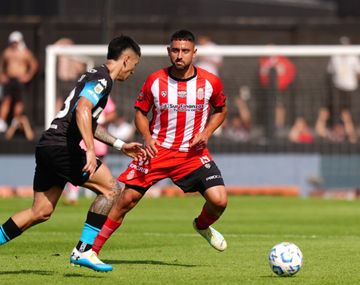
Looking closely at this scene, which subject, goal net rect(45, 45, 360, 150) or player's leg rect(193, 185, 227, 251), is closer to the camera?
player's leg rect(193, 185, 227, 251)

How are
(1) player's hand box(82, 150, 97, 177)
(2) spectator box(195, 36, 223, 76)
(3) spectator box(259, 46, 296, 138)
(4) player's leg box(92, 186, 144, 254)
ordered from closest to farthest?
(1) player's hand box(82, 150, 97, 177)
(4) player's leg box(92, 186, 144, 254)
(2) spectator box(195, 36, 223, 76)
(3) spectator box(259, 46, 296, 138)

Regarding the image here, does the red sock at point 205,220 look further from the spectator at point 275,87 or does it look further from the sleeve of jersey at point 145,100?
the spectator at point 275,87

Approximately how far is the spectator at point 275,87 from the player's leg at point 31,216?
1530cm

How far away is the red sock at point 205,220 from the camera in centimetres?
1267

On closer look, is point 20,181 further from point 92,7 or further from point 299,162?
point 92,7

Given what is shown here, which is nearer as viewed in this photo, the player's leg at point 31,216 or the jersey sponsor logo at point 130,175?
the player's leg at point 31,216

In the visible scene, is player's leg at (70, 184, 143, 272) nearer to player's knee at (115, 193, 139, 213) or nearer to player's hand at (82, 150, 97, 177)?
player's knee at (115, 193, 139, 213)

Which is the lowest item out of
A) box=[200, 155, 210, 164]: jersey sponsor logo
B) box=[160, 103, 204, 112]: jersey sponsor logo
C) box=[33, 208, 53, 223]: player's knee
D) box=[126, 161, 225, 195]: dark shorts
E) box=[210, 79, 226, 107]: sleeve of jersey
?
box=[33, 208, 53, 223]: player's knee

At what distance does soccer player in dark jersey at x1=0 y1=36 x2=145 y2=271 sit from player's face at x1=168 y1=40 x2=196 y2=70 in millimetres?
806

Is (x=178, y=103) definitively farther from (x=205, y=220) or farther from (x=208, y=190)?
(x=205, y=220)

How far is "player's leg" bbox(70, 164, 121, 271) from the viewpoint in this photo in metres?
11.4

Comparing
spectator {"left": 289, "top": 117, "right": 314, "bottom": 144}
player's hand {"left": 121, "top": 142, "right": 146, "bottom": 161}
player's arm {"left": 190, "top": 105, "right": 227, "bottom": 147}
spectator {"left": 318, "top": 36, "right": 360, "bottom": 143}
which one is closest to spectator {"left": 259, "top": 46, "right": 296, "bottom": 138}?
spectator {"left": 289, "top": 117, "right": 314, "bottom": 144}

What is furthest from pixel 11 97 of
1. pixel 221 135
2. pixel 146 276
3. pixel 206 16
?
pixel 146 276

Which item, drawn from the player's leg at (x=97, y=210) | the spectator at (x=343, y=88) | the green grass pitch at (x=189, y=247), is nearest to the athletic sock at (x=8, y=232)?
the green grass pitch at (x=189, y=247)
